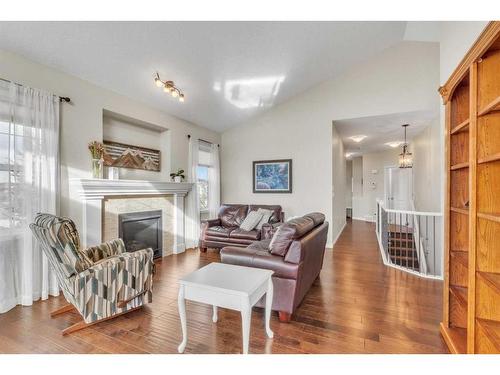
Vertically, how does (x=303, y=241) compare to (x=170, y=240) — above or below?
above

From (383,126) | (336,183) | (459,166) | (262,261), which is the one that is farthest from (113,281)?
(383,126)

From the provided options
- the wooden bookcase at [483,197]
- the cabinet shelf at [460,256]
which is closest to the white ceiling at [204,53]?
the wooden bookcase at [483,197]

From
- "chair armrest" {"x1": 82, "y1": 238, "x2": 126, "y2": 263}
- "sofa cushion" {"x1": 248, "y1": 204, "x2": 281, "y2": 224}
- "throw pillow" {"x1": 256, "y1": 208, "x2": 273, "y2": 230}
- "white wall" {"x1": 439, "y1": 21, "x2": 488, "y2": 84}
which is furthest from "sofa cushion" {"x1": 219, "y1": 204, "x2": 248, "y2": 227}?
"white wall" {"x1": 439, "y1": 21, "x2": 488, "y2": 84}

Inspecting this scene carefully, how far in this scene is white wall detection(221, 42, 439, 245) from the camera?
14.9 feet

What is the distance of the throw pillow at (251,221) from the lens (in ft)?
15.4

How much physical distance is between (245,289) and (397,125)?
5477 millimetres

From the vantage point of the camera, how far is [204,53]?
3320 millimetres

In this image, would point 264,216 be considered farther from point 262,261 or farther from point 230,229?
point 262,261

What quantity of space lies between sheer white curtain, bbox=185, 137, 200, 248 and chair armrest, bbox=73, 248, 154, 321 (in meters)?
2.60

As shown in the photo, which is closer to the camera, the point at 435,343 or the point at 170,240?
the point at 435,343

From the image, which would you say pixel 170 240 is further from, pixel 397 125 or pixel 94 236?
pixel 397 125

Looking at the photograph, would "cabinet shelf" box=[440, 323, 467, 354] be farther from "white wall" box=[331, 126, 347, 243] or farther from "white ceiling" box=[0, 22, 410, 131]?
"white ceiling" box=[0, 22, 410, 131]
